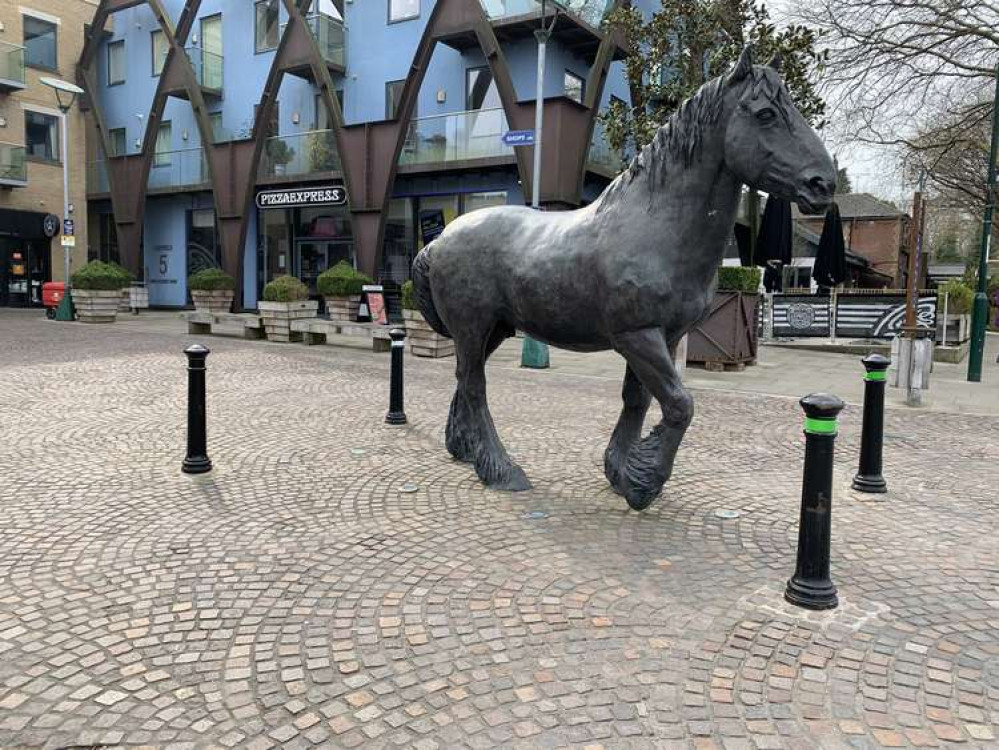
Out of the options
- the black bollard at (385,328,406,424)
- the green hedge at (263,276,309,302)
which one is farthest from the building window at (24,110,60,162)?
the black bollard at (385,328,406,424)

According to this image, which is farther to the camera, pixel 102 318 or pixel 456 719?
pixel 102 318

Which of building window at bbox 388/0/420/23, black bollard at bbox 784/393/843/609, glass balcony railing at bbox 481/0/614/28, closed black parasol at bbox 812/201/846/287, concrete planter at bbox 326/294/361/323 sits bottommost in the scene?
black bollard at bbox 784/393/843/609

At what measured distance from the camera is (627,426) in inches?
202

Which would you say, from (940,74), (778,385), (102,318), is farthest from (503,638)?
(102,318)

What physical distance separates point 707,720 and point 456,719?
0.82 metres

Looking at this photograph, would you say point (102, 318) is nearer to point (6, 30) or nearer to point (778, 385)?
point (6, 30)

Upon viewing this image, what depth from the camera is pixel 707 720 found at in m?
2.49

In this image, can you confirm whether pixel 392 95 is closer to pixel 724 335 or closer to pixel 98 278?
pixel 98 278

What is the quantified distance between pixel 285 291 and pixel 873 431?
41.9 feet

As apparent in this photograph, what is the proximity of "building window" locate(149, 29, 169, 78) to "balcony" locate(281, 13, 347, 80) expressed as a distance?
25.1 ft

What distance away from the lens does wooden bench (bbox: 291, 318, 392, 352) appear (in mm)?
14211

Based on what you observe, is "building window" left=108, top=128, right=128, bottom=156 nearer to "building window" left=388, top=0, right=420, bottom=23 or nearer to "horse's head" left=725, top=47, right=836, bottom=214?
"building window" left=388, top=0, right=420, bottom=23

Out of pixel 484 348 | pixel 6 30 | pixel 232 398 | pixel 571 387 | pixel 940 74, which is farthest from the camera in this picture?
pixel 6 30

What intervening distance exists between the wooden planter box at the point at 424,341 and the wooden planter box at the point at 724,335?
4.24m
